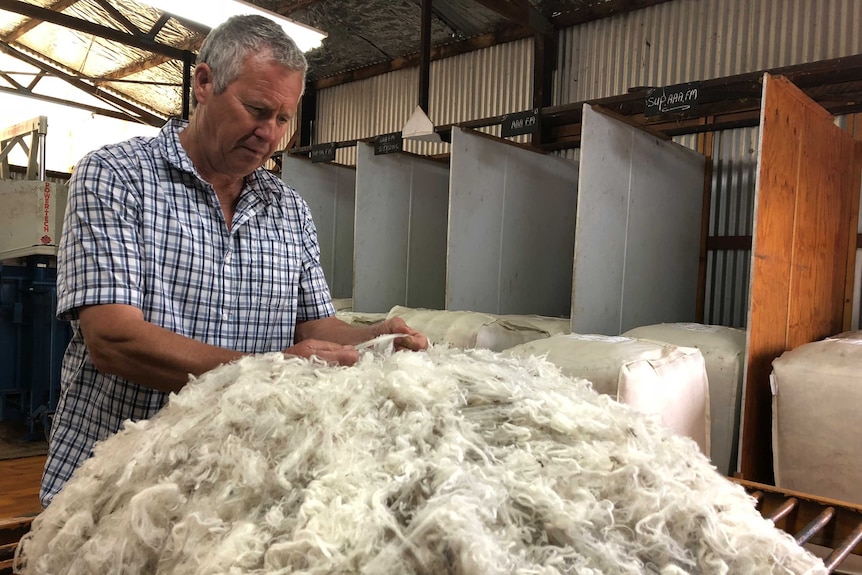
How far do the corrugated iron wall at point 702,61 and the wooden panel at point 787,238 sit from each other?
1.46 feet

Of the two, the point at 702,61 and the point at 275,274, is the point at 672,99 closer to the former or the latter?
the point at 702,61

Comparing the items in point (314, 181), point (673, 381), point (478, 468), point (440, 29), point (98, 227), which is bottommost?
point (673, 381)

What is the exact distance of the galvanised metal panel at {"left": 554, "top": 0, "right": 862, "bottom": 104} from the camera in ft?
10.2

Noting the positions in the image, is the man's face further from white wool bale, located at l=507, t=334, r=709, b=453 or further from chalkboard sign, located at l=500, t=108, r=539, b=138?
chalkboard sign, located at l=500, t=108, r=539, b=138

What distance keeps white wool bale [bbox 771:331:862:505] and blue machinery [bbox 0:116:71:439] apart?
13.8 ft

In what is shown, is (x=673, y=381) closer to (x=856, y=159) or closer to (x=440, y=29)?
(x=856, y=159)

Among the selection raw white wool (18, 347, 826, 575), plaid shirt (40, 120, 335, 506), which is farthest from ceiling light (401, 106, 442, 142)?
raw white wool (18, 347, 826, 575)

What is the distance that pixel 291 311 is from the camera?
1193mm

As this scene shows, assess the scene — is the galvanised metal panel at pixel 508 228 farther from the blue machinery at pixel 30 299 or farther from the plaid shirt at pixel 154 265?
the blue machinery at pixel 30 299

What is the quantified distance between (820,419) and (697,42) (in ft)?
7.98

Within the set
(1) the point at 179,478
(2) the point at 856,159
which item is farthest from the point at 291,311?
(2) the point at 856,159

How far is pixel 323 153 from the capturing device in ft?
13.5

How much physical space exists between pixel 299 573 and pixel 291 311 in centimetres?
78

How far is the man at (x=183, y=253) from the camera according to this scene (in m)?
0.85
